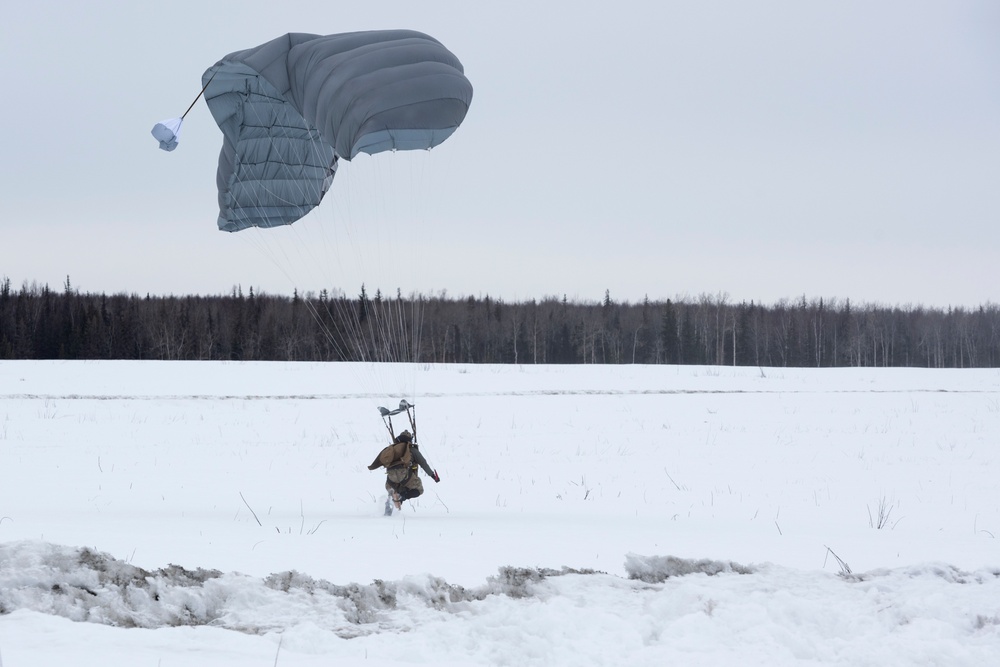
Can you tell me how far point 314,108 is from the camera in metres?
8.91

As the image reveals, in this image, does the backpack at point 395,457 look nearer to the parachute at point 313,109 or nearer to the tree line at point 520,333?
the parachute at point 313,109

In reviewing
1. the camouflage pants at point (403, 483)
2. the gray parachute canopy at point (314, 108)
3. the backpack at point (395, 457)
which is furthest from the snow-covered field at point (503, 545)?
the gray parachute canopy at point (314, 108)

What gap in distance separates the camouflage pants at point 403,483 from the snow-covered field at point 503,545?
0.29 meters

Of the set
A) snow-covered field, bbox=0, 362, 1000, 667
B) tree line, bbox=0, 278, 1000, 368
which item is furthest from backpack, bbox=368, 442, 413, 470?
tree line, bbox=0, 278, 1000, 368

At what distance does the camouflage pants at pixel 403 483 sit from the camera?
8.16 m

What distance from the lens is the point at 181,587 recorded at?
14.6 feet

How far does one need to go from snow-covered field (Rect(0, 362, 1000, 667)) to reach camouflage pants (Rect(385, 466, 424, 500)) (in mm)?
292

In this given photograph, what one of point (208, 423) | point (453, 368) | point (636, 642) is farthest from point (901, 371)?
point (636, 642)

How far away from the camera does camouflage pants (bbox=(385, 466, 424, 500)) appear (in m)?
8.16

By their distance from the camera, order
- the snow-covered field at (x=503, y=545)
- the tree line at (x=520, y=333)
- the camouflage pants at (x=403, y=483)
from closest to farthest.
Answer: the snow-covered field at (x=503, y=545) → the camouflage pants at (x=403, y=483) → the tree line at (x=520, y=333)

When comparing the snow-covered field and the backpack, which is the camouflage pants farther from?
the snow-covered field

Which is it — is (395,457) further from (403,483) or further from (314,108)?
(314,108)

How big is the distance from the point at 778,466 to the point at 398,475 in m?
7.34

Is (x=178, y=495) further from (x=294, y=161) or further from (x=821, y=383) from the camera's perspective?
(x=821, y=383)
